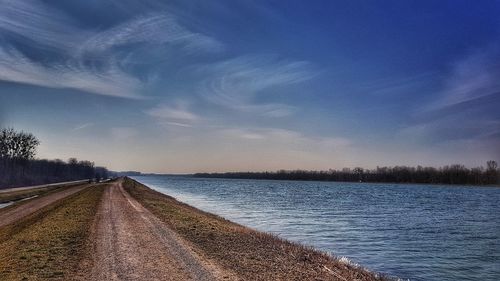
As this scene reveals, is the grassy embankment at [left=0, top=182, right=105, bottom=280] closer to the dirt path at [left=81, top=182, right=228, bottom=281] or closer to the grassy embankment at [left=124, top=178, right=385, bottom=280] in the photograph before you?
the dirt path at [left=81, top=182, right=228, bottom=281]

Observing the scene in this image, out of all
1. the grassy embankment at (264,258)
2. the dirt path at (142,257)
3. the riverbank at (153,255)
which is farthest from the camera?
the grassy embankment at (264,258)

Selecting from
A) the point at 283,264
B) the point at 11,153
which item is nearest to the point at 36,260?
the point at 283,264

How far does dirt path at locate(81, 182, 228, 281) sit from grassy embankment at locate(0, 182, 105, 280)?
0.66 m

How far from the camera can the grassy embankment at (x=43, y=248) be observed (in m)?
13.6

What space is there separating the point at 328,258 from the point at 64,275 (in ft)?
31.5

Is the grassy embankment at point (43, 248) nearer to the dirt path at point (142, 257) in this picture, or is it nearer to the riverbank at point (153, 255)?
the riverbank at point (153, 255)

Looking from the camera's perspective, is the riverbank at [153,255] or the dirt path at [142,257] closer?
the dirt path at [142,257]

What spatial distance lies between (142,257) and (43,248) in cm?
491

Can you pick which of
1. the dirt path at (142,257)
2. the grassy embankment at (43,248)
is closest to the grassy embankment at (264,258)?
the dirt path at (142,257)

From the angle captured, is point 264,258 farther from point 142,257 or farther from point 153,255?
point 142,257

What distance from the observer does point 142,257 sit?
1577 centimetres

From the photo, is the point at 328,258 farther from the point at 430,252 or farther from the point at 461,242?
the point at 461,242

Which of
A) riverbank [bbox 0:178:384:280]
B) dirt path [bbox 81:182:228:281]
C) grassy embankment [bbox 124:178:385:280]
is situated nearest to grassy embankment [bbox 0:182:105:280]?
riverbank [bbox 0:178:384:280]

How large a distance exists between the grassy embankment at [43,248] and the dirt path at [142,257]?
2.18 ft
